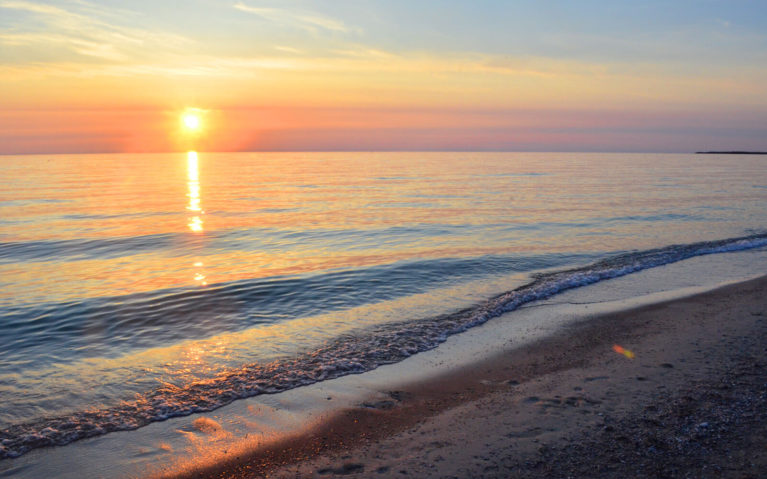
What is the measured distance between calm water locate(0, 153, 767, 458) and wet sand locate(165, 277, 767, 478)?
2220mm

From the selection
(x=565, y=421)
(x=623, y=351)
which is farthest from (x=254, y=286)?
(x=565, y=421)

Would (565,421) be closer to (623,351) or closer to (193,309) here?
(623,351)

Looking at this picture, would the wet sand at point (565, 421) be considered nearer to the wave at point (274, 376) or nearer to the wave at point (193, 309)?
the wave at point (274, 376)

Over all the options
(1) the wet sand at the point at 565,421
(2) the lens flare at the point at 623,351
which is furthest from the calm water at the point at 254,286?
(2) the lens flare at the point at 623,351

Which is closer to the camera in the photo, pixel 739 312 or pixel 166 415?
pixel 166 415

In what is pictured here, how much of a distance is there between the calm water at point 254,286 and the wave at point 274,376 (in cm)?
4

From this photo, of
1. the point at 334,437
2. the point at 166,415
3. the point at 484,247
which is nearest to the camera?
the point at 334,437

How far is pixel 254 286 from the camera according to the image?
17.0 metres

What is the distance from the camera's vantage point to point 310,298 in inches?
609

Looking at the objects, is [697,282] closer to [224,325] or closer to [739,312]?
[739,312]

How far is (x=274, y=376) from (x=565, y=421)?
214 inches

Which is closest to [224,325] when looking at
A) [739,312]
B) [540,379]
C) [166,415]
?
[166,415]

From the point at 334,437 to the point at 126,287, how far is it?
1319cm

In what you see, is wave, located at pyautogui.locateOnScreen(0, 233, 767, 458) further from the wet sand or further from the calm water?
the wet sand
